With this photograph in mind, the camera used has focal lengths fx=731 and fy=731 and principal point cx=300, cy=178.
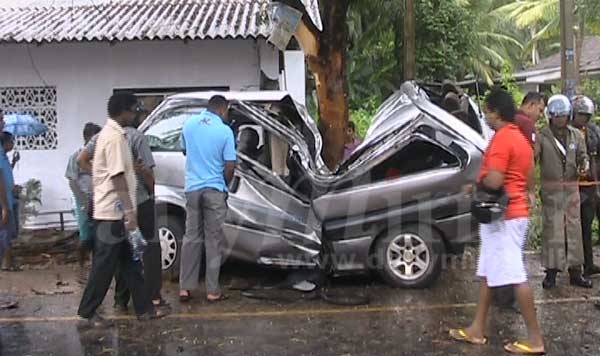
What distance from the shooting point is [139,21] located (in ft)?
36.8

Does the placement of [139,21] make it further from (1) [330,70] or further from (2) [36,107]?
(1) [330,70]

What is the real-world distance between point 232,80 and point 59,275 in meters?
4.18

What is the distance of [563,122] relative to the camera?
7.01m

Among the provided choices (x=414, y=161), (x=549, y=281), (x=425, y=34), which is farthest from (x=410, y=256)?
(x=425, y=34)

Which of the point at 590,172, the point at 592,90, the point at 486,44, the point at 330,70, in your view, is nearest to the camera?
the point at 590,172

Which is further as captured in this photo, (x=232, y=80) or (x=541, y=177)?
(x=232, y=80)

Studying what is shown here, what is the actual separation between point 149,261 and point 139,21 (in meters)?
5.87

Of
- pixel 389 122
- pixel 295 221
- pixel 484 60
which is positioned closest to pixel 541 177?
pixel 389 122

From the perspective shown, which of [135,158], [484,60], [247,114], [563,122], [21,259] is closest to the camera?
[135,158]

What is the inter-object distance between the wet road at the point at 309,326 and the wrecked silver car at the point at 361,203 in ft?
1.26

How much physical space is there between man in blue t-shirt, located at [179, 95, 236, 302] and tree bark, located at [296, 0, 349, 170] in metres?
3.07

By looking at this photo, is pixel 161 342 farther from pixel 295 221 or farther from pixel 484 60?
pixel 484 60

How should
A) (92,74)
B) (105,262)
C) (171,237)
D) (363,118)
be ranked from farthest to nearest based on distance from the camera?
(363,118) < (92,74) < (171,237) < (105,262)

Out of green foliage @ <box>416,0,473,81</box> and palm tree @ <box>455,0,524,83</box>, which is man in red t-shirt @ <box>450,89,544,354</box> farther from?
palm tree @ <box>455,0,524,83</box>
